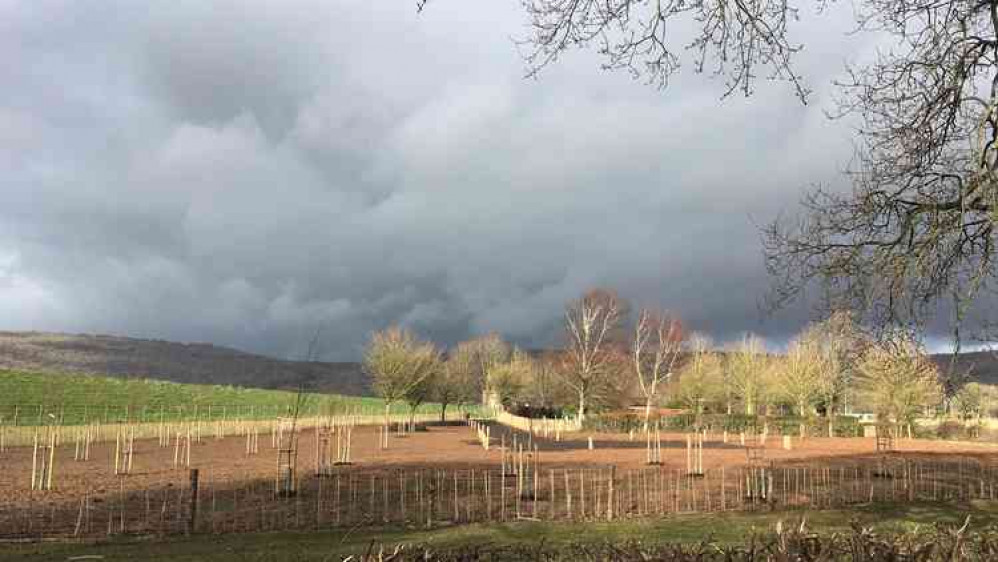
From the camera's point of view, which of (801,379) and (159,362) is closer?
(801,379)

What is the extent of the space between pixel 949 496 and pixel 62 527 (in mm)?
22025

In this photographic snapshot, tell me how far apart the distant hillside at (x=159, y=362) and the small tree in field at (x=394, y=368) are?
8015cm

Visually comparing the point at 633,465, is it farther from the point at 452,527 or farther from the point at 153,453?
the point at 153,453

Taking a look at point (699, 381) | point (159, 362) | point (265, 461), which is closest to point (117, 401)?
point (265, 461)

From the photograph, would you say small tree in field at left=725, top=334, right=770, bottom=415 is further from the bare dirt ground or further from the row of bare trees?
the bare dirt ground

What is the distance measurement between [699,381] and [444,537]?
209 feet

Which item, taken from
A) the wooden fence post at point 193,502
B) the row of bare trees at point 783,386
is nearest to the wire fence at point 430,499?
the wooden fence post at point 193,502

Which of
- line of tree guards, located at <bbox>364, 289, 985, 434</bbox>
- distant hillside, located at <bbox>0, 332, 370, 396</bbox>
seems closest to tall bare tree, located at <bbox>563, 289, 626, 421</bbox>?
line of tree guards, located at <bbox>364, 289, 985, 434</bbox>

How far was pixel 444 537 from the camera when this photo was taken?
12.6 meters

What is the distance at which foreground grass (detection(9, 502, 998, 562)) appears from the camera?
1155 centimetres

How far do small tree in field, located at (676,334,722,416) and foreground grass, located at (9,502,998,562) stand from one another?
5681 centimetres

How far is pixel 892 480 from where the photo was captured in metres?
22.2

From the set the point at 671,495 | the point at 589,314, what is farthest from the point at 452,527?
the point at 589,314

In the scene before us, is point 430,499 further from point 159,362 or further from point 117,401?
point 159,362
